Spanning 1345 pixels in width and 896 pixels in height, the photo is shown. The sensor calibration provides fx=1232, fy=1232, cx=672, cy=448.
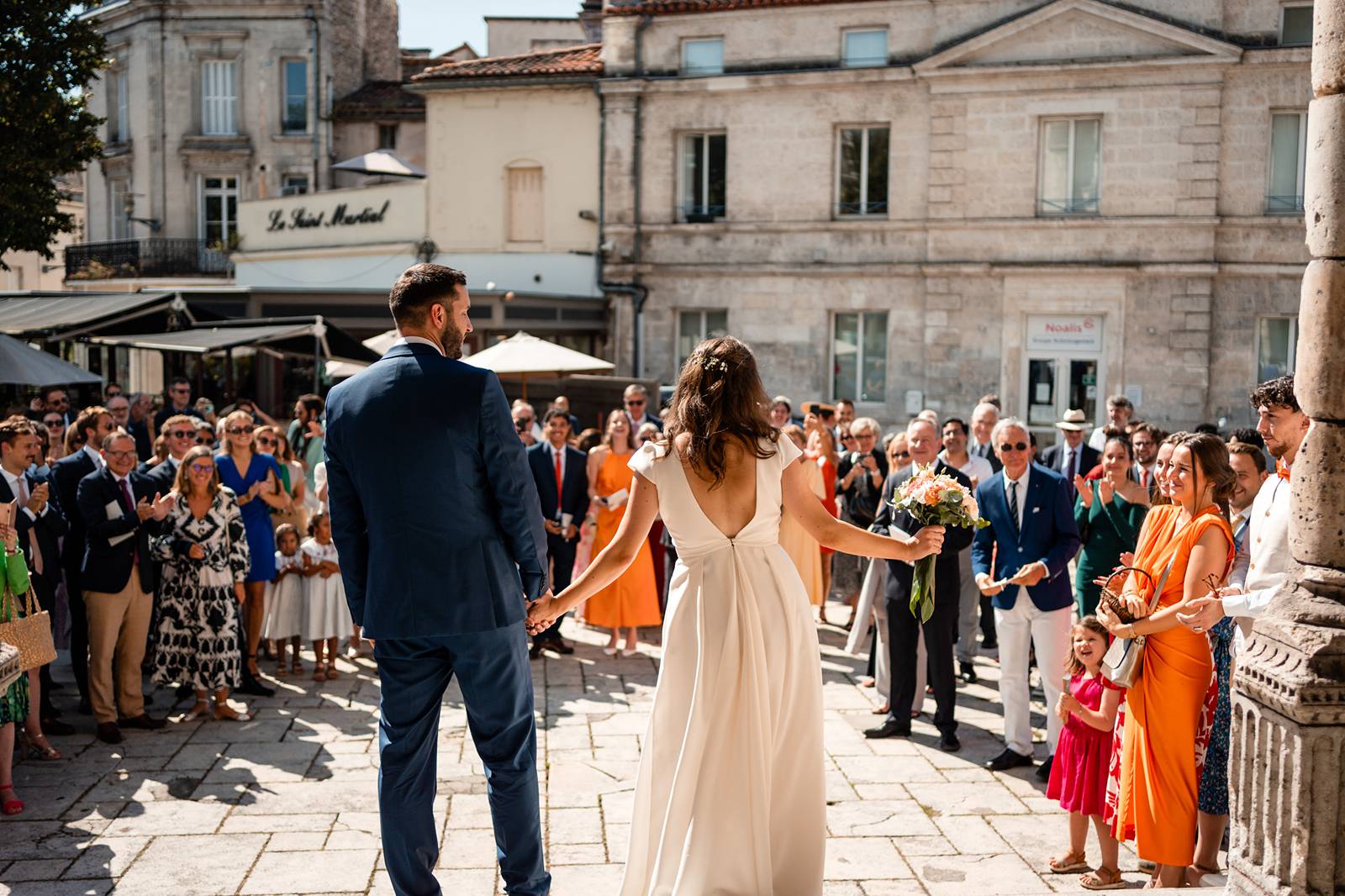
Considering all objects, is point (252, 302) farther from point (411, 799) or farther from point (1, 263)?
point (411, 799)

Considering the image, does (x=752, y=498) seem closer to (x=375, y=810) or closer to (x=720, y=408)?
(x=720, y=408)

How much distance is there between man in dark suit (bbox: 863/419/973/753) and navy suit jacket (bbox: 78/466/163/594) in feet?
A: 16.2

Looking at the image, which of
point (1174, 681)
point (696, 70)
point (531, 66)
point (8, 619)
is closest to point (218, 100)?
point (531, 66)

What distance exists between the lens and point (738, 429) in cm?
449

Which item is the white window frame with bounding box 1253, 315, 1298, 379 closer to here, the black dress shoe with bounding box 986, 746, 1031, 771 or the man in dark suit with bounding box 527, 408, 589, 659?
the man in dark suit with bounding box 527, 408, 589, 659

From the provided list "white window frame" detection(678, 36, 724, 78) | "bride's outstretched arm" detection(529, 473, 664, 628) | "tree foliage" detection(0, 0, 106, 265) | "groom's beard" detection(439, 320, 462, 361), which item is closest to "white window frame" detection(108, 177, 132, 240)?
"tree foliage" detection(0, 0, 106, 265)

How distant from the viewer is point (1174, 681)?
549cm

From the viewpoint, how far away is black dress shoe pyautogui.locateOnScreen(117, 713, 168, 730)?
813 cm

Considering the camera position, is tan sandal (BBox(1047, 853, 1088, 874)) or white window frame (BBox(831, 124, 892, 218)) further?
white window frame (BBox(831, 124, 892, 218))

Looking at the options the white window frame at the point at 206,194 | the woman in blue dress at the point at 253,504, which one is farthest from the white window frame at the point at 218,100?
the woman in blue dress at the point at 253,504

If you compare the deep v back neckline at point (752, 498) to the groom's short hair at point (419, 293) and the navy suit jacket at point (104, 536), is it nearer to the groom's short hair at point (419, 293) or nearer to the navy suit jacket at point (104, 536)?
the groom's short hair at point (419, 293)

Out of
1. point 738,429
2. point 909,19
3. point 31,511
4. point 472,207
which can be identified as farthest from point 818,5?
point 738,429

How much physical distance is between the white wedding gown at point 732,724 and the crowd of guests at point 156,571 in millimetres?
4217

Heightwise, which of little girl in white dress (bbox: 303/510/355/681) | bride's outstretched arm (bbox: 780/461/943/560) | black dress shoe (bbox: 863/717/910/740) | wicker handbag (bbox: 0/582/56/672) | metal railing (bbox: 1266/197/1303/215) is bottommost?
black dress shoe (bbox: 863/717/910/740)
